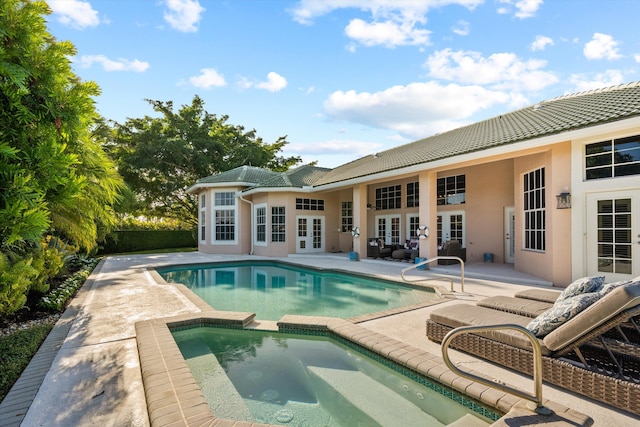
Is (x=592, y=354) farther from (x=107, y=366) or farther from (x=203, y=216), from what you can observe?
(x=203, y=216)

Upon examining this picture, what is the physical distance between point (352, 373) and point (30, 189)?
3938mm

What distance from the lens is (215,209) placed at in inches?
784

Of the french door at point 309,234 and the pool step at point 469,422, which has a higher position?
the french door at point 309,234

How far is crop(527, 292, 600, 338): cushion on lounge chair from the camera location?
3.25 m

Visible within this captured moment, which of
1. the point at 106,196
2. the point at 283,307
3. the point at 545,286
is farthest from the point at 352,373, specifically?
the point at 545,286

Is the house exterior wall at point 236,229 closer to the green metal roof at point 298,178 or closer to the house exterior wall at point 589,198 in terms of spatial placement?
the green metal roof at point 298,178

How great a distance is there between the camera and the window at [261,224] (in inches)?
718

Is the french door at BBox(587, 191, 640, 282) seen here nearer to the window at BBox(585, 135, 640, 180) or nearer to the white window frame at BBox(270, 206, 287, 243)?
the window at BBox(585, 135, 640, 180)

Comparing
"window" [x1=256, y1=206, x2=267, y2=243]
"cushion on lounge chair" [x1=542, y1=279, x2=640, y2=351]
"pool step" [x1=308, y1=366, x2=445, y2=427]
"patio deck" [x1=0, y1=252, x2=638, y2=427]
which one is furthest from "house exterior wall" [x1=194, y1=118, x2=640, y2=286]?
"pool step" [x1=308, y1=366, x2=445, y2=427]

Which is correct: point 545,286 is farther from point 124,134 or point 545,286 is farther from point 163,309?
point 124,134

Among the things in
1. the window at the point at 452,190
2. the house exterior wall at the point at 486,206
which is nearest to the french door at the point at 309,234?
the window at the point at 452,190

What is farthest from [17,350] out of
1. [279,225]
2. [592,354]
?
[279,225]

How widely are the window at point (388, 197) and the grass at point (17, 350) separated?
1458 centimetres

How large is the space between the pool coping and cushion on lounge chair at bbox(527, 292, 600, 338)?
774mm
